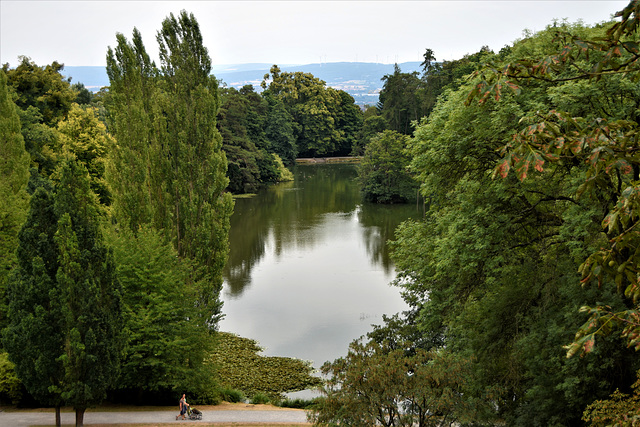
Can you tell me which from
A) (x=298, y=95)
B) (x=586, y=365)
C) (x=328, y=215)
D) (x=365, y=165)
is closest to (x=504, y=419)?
(x=586, y=365)

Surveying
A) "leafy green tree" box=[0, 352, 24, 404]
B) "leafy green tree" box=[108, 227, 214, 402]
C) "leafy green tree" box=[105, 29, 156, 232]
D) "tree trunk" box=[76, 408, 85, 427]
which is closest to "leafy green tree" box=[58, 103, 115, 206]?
"leafy green tree" box=[105, 29, 156, 232]

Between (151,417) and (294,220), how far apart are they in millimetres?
28560

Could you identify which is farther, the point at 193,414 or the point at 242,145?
the point at 242,145

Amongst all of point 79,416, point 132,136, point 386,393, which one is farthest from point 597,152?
point 132,136

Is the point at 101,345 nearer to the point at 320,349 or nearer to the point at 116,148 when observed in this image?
the point at 116,148

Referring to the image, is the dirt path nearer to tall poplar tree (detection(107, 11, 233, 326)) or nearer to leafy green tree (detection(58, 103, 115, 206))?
tall poplar tree (detection(107, 11, 233, 326))

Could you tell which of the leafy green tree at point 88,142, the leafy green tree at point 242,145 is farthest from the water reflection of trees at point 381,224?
the leafy green tree at point 88,142

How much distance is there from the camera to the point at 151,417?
13.9 meters

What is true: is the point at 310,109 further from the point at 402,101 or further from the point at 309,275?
the point at 309,275

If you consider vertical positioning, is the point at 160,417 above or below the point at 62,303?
below

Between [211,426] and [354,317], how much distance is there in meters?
10.4

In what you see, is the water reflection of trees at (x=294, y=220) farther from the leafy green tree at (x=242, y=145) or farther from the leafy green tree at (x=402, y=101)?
the leafy green tree at (x=402, y=101)

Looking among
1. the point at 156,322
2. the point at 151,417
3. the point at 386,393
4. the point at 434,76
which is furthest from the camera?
the point at 434,76

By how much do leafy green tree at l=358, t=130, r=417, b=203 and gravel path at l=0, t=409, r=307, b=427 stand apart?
36744 mm
